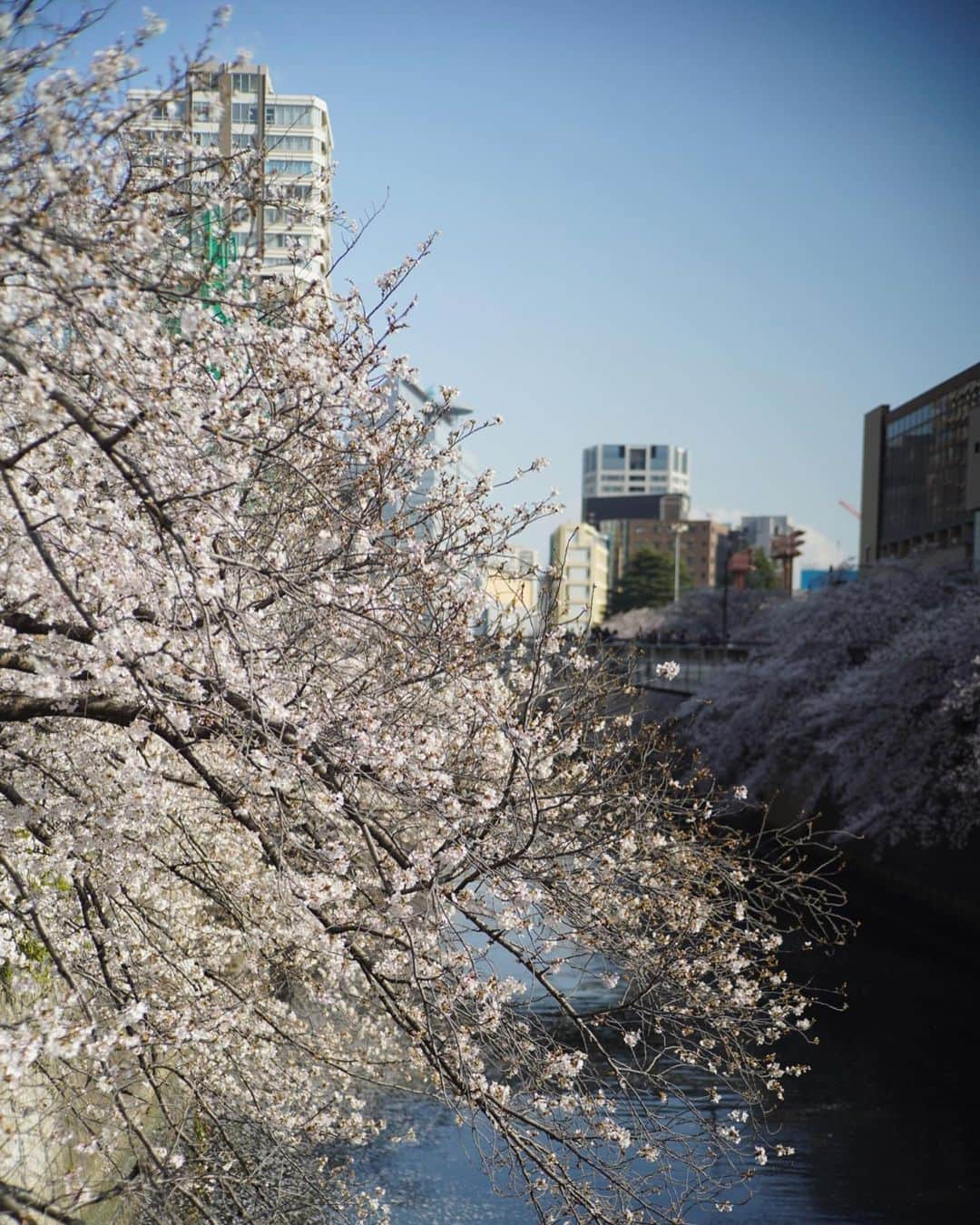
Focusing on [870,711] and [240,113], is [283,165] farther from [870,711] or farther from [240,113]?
[870,711]

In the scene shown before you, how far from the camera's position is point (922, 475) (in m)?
52.8

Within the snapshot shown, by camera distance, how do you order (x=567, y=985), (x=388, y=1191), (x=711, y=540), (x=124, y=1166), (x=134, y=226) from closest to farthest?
(x=134, y=226) → (x=124, y=1166) → (x=388, y=1191) → (x=567, y=985) → (x=711, y=540)

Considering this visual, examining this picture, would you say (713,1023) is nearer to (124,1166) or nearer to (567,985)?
(124,1166)

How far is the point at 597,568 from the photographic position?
5044 inches

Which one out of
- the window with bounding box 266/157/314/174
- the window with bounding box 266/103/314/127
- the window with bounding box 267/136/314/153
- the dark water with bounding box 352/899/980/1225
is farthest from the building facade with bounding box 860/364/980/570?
the window with bounding box 266/157/314/174

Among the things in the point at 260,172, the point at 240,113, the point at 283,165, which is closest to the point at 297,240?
the point at 260,172

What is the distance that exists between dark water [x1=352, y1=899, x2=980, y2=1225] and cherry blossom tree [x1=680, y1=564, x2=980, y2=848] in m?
3.73

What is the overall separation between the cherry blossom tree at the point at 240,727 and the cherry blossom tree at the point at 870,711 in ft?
23.3

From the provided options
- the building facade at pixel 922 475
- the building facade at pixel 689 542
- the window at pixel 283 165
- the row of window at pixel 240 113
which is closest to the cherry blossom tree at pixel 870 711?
the window at pixel 283 165

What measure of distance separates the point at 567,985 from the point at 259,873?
→ 29.5 ft

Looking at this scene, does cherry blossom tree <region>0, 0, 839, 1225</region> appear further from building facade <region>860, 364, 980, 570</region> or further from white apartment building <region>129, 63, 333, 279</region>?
building facade <region>860, 364, 980, 570</region>

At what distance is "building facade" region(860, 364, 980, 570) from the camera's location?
47.2m

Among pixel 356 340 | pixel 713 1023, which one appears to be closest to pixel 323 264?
pixel 356 340

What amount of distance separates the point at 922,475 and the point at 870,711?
33.6 m
